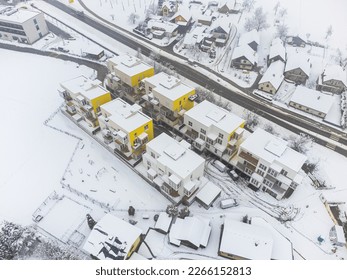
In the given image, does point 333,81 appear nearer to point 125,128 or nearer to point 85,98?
point 125,128

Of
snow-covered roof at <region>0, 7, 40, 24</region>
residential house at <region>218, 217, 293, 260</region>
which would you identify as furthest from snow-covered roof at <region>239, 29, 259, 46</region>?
snow-covered roof at <region>0, 7, 40, 24</region>

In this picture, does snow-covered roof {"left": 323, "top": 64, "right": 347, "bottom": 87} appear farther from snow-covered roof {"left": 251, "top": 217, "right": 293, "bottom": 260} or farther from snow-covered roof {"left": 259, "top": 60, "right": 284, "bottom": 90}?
snow-covered roof {"left": 251, "top": 217, "right": 293, "bottom": 260}

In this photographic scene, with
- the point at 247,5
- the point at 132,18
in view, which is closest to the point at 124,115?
the point at 132,18

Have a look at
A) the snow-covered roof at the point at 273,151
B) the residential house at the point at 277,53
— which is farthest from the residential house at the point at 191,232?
the residential house at the point at 277,53

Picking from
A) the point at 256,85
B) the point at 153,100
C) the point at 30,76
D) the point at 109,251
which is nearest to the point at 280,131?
the point at 256,85

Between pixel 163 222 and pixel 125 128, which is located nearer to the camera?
pixel 163 222
